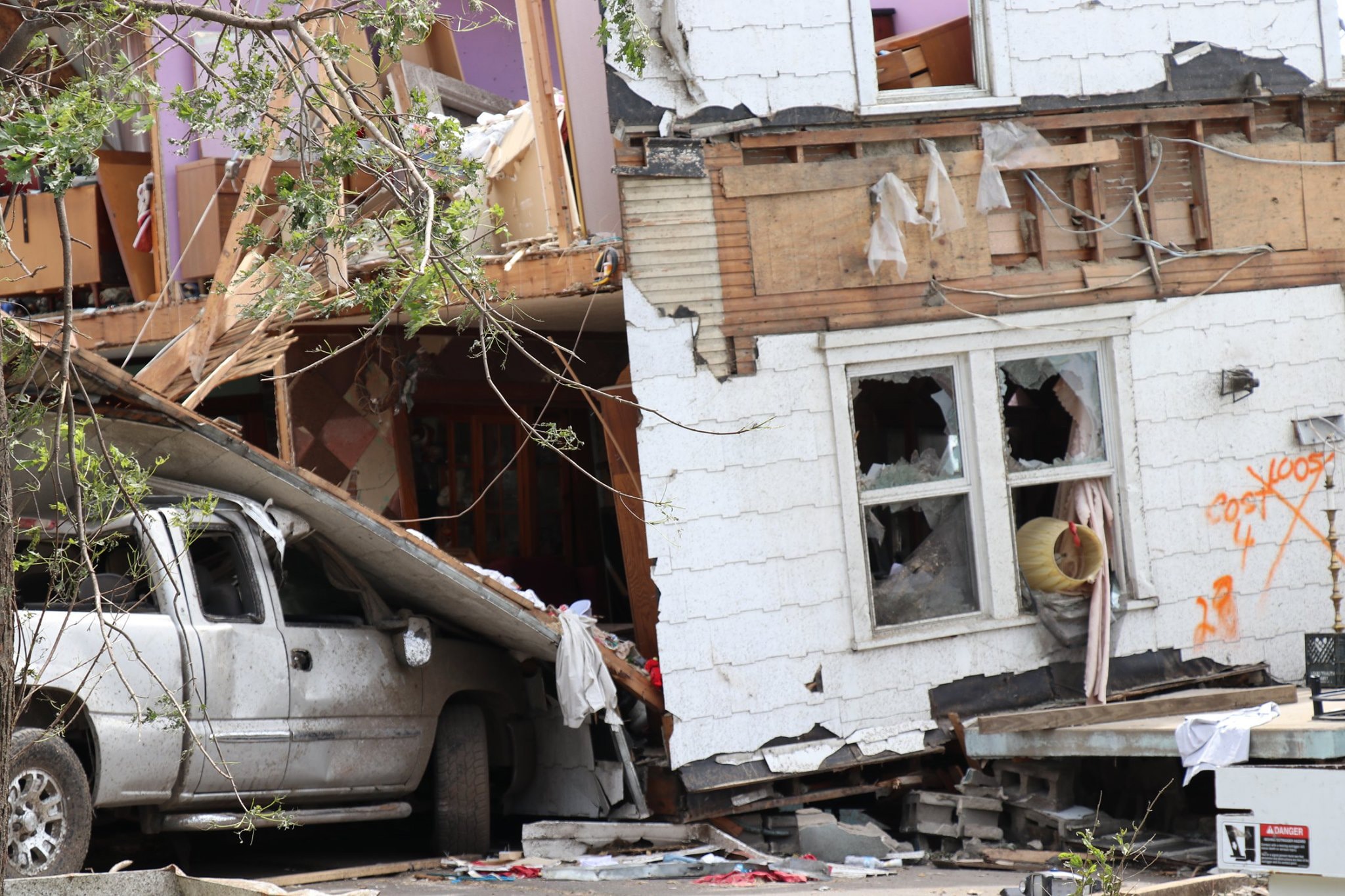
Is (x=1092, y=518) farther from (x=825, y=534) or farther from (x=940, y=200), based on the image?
(x=940, y=200)

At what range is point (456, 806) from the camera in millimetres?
9258

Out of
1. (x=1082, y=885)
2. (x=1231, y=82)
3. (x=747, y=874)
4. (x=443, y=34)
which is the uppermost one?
(x=443, y=34)

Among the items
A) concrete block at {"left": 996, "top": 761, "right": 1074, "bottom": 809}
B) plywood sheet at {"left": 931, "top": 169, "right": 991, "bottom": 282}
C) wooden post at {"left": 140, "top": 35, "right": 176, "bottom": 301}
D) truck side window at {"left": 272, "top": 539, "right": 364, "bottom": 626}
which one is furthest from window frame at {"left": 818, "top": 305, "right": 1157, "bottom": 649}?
wooden post at {"left": 140, "top": 35, "right": 176, "bottom": 301}

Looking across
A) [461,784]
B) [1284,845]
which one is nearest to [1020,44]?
[1284,845]

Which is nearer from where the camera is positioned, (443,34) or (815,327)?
(815,327)

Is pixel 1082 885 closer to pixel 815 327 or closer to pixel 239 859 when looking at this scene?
pixel 815 327

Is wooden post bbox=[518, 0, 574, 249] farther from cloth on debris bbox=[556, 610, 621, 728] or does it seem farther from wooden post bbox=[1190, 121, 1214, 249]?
wooden post bbox=[1190, 121, 1214, 249]

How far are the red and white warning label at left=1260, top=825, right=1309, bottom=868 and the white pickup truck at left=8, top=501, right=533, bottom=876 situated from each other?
160 inches

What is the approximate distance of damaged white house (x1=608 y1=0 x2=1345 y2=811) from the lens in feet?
31.0

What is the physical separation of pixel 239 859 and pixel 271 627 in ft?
6.12

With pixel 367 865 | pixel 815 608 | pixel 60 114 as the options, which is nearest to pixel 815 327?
pixel 815 608

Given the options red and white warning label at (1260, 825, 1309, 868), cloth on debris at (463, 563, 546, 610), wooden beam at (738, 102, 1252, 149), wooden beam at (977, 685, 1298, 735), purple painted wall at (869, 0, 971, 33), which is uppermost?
purple painted wall at (869, 0, 971, 33)

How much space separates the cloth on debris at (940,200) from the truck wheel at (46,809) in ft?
19.6

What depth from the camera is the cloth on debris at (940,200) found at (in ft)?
→ 32.1
